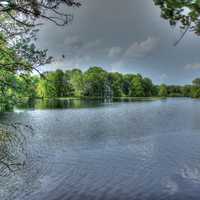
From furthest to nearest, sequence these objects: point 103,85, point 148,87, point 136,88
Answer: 1. point 148,87
2. point 136,88
3. point 103,85

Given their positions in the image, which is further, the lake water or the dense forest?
the dense forest

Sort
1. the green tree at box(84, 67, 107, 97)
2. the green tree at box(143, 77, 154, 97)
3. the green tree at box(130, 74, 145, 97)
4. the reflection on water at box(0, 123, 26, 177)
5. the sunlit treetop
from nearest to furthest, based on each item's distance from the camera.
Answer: the sunlit treetop
the reflection on water at box(0, 123, 26, 177)
the green tree at box(84, 67, 107, 97)
the green tree at box(130, 74, 145, 97)
the green tree at box(143, 77, 154, 97)

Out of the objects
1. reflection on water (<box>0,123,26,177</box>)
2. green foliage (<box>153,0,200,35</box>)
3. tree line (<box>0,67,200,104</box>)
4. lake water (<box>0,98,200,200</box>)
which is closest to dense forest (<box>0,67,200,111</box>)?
tree line (<box>0,67,200,104</box>)

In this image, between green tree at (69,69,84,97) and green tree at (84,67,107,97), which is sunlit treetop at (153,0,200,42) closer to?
green tree at (69,69,84,97)

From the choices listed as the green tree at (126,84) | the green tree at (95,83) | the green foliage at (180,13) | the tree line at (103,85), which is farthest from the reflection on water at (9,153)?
the green tree at (126,84)

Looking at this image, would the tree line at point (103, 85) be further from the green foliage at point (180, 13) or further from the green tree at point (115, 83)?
the green foliage at point (180, 13)

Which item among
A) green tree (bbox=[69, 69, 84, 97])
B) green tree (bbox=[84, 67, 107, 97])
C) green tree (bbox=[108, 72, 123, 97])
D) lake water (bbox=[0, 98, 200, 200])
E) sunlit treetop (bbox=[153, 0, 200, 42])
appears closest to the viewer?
sunlit treetop (bbox=[153, 0, 200, 42])

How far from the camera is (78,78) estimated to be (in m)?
118

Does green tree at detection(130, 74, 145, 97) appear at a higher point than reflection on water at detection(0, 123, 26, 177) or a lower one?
higher

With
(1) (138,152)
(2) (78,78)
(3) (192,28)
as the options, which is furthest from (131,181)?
(2) (78,78)

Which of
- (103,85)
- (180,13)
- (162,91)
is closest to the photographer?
(180,13)

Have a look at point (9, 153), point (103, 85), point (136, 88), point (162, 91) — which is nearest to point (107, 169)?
point (9, 153)

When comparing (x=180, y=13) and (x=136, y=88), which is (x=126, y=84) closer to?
(x=136, y=88)

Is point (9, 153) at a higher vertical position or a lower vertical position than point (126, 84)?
lower
